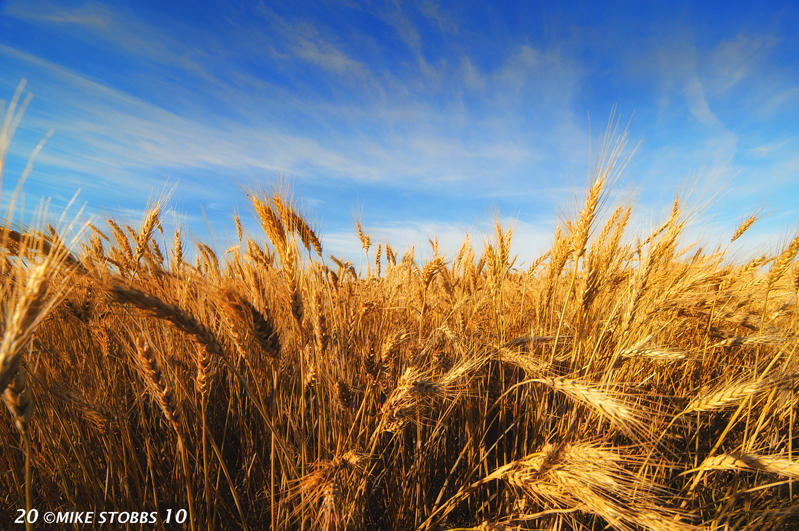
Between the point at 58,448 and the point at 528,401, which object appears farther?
the point at 528,401

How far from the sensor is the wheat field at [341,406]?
1.17 metres

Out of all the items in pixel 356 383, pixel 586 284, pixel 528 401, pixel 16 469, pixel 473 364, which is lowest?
pixel 16 469

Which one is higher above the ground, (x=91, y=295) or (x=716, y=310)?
(x=91, y=295)

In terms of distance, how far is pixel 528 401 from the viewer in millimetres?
1774

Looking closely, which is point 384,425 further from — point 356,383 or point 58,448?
point 58,448

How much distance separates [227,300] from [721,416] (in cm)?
316

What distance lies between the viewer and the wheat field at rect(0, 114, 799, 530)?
3.82 ft

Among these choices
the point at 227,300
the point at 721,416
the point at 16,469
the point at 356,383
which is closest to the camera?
the point at 227,300

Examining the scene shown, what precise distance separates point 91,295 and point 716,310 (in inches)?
174

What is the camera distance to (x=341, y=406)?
4.20 feet

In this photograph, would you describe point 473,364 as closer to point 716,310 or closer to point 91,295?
point 91,295

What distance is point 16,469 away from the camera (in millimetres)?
1552

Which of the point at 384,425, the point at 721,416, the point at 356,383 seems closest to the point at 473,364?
the point at 384,425

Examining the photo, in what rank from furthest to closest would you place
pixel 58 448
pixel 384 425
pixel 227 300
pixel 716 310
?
pixel 716 310
pixel 58 448
pixel 384 425
pixel 227 300
